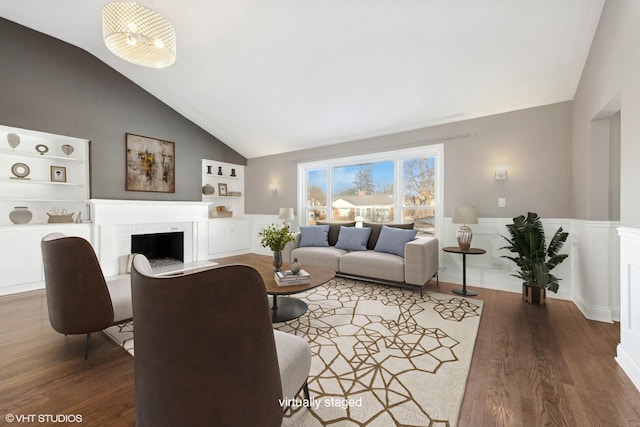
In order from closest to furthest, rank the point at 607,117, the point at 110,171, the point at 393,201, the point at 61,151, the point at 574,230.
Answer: the point at 607,117, the point at 574,230, the point at 61,151, the point at 110,171, the point at 393,201

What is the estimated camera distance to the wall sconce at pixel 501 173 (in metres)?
3.66

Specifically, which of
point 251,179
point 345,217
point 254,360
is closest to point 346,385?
point 254,360

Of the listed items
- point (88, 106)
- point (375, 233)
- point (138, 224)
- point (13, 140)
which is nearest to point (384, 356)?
point (375, 233)

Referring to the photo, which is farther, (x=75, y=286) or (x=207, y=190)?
(x=207, y=190)

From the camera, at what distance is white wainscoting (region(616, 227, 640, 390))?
178 centimetres

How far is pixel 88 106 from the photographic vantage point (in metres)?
4.21

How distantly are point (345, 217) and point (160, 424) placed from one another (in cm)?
464

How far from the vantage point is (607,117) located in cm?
271

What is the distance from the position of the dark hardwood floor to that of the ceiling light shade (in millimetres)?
2457

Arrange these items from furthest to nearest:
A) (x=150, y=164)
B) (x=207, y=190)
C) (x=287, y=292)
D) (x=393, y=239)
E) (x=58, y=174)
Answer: (x=207, y=190) → (x=150, y=164) → (x=58, y=174) → (x=393, y=239) → (x=287, y=292)

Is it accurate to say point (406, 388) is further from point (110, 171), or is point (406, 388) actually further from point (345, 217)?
point (110, 171)

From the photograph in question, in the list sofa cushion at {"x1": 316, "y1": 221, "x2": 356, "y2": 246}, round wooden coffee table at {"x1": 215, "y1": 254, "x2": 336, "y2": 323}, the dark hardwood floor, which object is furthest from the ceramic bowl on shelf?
sofa cushion at {"x1": 316, "y1": 221, "x2": 356, "y2": 246}

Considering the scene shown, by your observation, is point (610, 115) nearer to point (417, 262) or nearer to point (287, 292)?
point (417, 262)

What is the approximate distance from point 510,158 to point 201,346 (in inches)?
166
